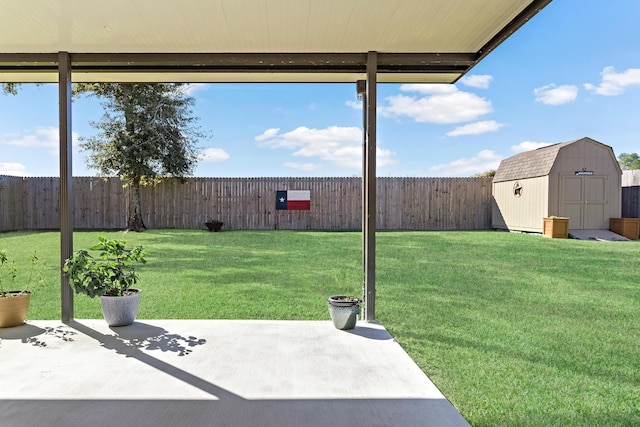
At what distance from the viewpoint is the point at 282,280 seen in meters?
5.51

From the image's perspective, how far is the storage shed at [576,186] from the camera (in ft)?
37.3

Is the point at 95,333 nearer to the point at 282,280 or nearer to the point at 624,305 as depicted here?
the point at 282,280

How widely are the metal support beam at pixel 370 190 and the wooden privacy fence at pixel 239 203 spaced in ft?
30.8

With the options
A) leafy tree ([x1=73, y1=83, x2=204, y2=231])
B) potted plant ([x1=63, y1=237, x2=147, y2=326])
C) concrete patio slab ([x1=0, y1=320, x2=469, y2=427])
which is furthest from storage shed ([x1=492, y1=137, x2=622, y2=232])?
potted plant ([x1=63, y1=237, x2=147, y2=326])

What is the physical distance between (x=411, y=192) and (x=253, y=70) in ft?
33.5

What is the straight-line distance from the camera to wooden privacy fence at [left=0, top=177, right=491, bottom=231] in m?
12.4

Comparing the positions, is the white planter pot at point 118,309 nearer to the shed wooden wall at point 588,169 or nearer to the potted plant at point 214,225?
the potted plant at point 214,225

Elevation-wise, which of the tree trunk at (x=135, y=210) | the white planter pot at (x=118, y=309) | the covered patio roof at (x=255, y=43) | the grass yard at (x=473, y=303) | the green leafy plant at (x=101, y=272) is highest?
the covered patio roof at (x=255, y=43)

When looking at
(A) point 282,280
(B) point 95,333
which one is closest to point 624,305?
(A) point 282,280

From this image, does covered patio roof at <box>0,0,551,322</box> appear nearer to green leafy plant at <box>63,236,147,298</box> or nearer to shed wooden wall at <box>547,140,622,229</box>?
green leafy plant at <box>63,236,147,298</box>

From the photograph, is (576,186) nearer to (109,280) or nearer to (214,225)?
(214,225)

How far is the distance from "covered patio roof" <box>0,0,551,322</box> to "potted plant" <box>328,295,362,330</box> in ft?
0.95

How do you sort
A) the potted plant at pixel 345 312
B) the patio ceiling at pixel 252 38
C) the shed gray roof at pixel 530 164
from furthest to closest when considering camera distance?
the shed gray roof at pixel 530 164 → the potted plant at pixel 345 312 → the patio ceiling at pixel 252 38

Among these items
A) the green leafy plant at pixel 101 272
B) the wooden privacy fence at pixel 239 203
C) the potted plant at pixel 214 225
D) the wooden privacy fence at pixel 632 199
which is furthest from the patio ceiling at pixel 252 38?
the wooden privacy fence at pixel 632 199
